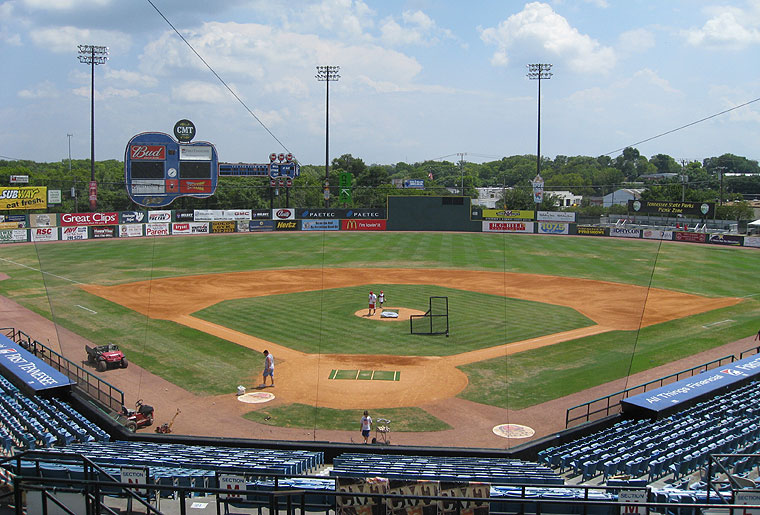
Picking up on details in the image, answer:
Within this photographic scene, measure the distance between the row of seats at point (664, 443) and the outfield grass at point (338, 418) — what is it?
452 cm

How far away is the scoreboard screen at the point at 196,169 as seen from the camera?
44.3 meters

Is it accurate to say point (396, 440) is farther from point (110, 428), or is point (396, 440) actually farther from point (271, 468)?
point (110, 428)

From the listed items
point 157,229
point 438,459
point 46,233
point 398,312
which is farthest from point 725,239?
point 46,233

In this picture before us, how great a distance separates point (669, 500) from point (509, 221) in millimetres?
69634

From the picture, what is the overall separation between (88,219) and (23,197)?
8.03 metres

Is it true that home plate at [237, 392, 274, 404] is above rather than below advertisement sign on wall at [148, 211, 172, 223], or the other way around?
below

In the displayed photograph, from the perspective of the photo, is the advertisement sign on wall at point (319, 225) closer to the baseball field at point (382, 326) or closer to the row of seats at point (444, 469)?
the baseball field at point (382, 326)

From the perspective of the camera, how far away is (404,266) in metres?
50.8

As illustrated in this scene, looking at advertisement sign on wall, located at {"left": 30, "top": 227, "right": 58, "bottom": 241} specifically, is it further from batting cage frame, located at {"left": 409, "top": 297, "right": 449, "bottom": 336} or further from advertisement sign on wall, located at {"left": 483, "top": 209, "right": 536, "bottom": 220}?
advertisement sign on wall, located at {"left": 483, "top": 209, "right": 536, "bottom": 220}

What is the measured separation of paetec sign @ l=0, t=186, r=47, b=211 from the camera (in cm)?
6444

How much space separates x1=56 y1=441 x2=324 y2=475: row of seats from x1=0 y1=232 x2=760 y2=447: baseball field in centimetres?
285

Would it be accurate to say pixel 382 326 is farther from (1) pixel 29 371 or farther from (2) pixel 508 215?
(2) pixel 508 215

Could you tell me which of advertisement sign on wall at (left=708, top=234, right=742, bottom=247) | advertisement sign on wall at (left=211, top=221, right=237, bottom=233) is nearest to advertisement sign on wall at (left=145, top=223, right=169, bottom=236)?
advertisement sign on wall at (left=211, top=221, right=237, bottom=233)

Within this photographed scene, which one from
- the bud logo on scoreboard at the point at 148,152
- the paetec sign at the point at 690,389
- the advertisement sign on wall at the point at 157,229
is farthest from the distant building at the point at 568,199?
the paetec sign at the point at 690,389
